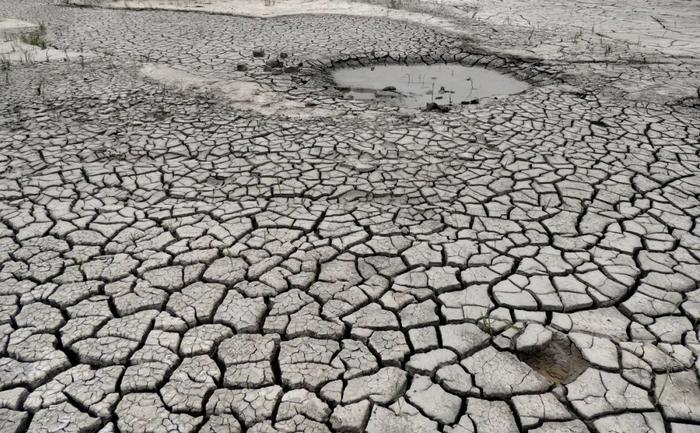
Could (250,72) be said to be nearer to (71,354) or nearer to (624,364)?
(71,354)

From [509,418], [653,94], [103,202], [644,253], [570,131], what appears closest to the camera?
[509,418]

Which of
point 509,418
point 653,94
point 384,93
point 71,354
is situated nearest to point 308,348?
point 509,418

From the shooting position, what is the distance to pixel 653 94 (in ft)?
16.7

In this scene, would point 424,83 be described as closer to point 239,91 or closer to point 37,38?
point 239,91

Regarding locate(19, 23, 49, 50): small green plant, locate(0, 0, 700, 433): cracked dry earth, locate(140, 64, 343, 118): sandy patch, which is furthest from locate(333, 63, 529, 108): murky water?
locate(19, 23, 49, 50): small green plant

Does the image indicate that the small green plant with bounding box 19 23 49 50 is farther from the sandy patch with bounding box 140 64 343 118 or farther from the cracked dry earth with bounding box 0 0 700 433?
the cracked dry earth with bounding box 0 0 700 433

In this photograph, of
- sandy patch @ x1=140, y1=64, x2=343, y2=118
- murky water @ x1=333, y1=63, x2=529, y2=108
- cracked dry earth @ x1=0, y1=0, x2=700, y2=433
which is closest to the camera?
cracked dry earth @ x1=0, y1=0, x2=700, y2=433

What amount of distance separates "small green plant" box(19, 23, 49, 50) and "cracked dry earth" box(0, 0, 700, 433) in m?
2.28

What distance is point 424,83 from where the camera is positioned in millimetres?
5613

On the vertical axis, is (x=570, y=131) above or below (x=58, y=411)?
above

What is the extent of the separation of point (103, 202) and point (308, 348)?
195 cm

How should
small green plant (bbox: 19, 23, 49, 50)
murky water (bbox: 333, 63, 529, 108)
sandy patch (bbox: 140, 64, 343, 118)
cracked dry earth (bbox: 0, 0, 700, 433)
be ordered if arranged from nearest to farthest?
cracked dry earth (bbox: 0, 0, 700, 433)
sandy patch (bbox: 140, 64, 343, 118)
murky water (bbox: 333, 63, 529, 108)
small green plant (bbox: 19, 23, 49, 50)

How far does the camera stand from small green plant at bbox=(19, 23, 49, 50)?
6.88 meters

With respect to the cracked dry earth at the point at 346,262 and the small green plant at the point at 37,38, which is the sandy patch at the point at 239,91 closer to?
the cracked dry earth at the point at 346,262
